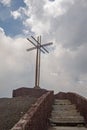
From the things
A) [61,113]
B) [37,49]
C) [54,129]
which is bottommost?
[54,129]

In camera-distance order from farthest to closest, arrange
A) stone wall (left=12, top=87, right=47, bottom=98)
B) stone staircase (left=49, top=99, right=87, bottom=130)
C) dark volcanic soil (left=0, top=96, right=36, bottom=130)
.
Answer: stone wall (left=12, top=87, right=47, bottom=98) → stone staircase (left=49, top=99, right=87, bottom=130) → dark volcanic soil (left=0, top=96, right=36, bottom=130)

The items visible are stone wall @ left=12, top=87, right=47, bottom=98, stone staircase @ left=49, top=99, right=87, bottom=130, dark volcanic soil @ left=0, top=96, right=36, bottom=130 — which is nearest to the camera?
dark volcanic soil @ left=0, top=96, right=36, bottom=130

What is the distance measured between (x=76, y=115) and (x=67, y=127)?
7.15 feet

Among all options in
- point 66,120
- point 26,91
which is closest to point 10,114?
point 66,120

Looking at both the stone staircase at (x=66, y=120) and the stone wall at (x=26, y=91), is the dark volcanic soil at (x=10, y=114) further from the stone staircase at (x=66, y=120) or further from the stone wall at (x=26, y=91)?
the stone wall at (x=26, y=91)

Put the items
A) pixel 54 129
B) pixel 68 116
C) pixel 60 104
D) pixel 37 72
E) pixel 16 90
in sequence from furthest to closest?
pixel 37 72 → pixel 16 90 → pixel 60 104 → pixel 68 116 → pixel 54 129

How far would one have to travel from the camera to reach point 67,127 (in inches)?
665

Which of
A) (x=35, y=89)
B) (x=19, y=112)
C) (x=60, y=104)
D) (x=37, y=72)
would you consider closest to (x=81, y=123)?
(x=19, y=112)

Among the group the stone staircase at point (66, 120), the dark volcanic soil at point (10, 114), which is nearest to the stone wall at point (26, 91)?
the dark volcanic soil at point (10, 114)

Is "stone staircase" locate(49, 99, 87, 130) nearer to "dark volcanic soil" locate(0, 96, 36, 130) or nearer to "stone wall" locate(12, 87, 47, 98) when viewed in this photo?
"dark volcanic soil" locate(0, 96, 36, 130)

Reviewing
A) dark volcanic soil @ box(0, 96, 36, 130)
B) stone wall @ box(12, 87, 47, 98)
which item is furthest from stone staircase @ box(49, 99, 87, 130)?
stone wall @ box(12, 87, 47, 98)

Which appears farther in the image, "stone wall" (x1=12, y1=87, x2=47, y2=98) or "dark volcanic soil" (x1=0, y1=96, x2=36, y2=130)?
"stone wall" (x1=12, y1=87, x2=47, y2=98)

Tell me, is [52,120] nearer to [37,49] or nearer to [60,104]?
[60,104]

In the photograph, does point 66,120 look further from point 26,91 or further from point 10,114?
point 26,91
